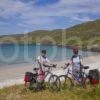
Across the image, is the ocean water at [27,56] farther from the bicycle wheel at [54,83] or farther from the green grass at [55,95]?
the green grass at [55,95]

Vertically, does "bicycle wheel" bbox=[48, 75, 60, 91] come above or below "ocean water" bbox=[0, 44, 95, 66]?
below

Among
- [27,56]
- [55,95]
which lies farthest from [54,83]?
[27,56]

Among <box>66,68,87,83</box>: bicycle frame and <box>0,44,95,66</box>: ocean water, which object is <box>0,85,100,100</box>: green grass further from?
<box>0,44,95,66</box>: ocean water

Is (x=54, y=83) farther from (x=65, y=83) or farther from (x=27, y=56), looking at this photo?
(x=27, y=56)

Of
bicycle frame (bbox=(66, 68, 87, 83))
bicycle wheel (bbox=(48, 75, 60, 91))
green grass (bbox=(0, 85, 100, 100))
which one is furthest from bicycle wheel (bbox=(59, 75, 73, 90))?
green grass (bbox=(0, 85, 100, 100))

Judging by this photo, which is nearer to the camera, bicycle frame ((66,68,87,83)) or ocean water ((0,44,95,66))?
bicycle frame ((66,68,87,83))

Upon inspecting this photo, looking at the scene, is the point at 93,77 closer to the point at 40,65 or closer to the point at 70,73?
the point at 70,73

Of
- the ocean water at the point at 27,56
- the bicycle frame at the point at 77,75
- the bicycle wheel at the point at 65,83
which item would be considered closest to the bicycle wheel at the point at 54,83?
the bicycle wheel at the point at 65,83

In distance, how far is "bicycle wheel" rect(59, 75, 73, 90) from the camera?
20.3 metres

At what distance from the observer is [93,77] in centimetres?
2098

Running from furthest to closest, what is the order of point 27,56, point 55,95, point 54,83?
point 27,56 → point 54,83 → point 55,95

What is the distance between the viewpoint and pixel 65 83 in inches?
806

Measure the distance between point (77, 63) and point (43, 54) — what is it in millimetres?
2039

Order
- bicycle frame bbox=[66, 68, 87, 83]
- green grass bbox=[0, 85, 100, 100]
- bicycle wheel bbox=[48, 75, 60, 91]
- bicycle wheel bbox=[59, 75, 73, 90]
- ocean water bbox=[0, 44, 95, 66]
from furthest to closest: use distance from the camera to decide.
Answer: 1. ocean water bbox=[0, 44, 95, 66]
2. bicycle frame bbox=[66, 68, 87, 83]
3. bicycle wheel bbox=[59, 75, 73, 90]
4. bicycle wheel bbox=[48, 75, 60, 91]
5. green grass bbox=[0, 85, 100, 100]
